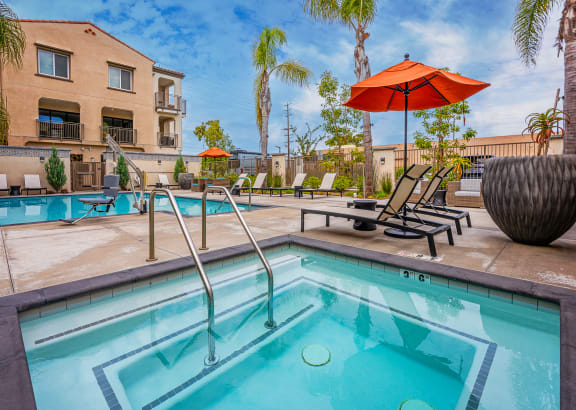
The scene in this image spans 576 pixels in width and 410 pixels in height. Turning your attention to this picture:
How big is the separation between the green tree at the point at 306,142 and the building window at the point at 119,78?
1155 centimetres

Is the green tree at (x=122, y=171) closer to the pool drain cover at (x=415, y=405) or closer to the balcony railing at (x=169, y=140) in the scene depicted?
the balcony railing at (x=169, y=140)

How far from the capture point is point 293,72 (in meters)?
14.3

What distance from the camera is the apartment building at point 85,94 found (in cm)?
1653

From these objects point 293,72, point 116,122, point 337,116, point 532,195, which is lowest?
point 532,195

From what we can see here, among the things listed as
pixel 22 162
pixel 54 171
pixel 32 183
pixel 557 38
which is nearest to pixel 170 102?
pixel 54 171

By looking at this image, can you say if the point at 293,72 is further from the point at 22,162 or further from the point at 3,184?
the point at 3,184

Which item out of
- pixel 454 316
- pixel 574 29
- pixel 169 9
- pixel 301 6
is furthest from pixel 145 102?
pixel 454 316

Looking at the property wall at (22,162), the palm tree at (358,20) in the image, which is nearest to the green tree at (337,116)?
the palm tree at (358,20)

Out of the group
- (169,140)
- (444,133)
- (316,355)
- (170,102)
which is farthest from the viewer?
(170,102)

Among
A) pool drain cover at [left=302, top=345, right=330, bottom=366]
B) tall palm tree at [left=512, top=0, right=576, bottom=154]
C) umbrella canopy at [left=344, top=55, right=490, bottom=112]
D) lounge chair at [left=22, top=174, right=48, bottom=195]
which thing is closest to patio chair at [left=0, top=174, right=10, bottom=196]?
lounge chair at [left=22, top=174, right=48, bottom=195]

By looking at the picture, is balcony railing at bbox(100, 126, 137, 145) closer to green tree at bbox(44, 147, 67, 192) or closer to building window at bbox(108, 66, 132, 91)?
building window at bbox(108, 66, 132, 91)

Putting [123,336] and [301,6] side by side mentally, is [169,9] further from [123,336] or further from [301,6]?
[123,336]

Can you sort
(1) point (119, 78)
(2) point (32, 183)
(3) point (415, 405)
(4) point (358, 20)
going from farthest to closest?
1. (1) point (119, 78)
2. (2) point (32, 183)
3. (4) point (358, 20)
4. (3) point (415, 405)

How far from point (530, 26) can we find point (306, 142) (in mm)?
13120
